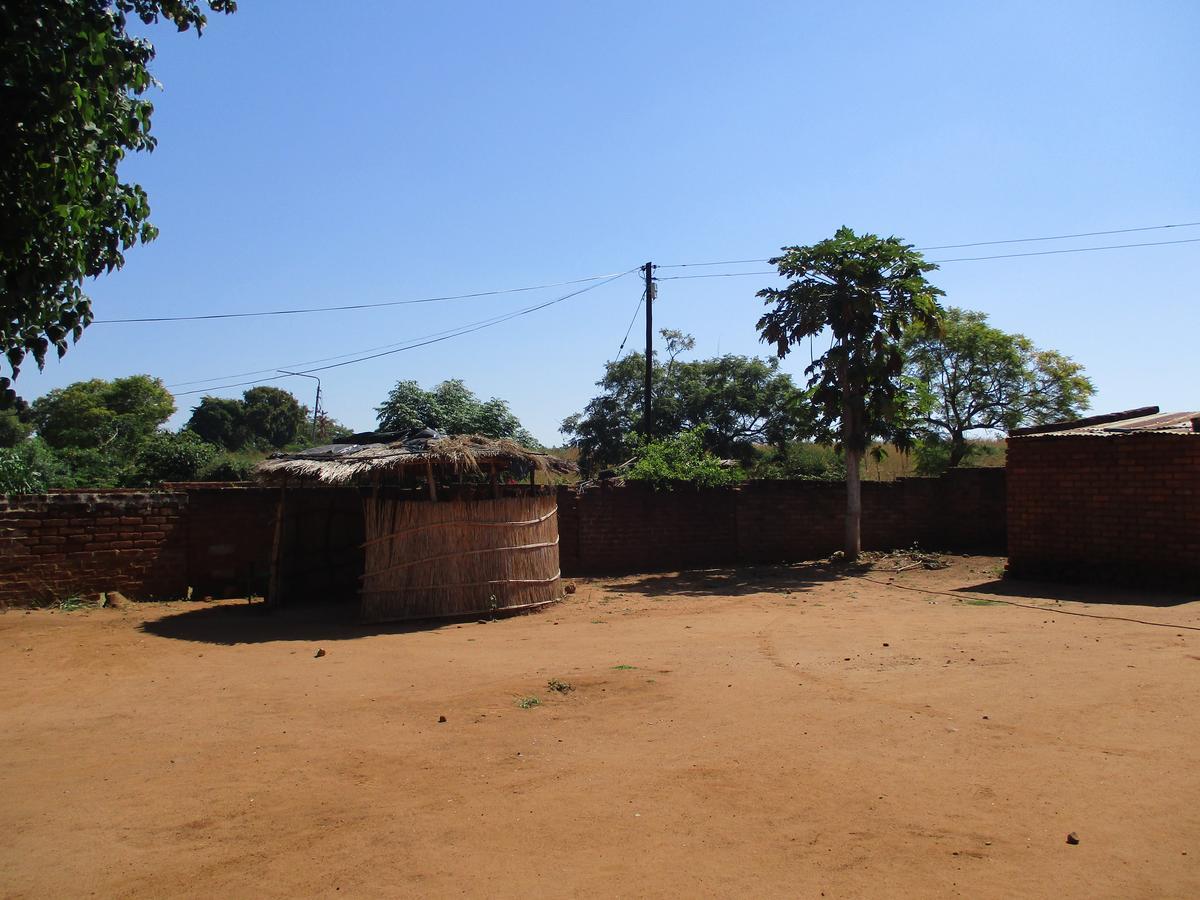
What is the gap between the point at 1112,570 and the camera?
37.2 feet

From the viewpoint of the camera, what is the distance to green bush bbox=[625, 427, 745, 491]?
51.1 feet

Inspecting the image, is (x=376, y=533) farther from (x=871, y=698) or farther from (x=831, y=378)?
(x=831, y=378)

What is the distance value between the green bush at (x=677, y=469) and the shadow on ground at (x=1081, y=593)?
5.05 meters

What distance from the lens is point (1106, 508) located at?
37.6ft

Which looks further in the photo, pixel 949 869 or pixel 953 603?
pixel 953 603

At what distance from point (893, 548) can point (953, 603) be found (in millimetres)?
6190

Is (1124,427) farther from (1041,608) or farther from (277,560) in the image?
(277,560)

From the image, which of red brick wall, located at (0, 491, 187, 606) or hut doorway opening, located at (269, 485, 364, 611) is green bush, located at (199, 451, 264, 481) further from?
red brick wall, located at (0, 491, 187, 606)

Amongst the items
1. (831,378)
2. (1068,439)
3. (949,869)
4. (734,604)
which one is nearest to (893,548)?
(831,378)

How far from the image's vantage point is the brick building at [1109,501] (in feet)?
35.2

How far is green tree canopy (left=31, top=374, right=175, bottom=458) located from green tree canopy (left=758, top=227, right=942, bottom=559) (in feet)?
74.5

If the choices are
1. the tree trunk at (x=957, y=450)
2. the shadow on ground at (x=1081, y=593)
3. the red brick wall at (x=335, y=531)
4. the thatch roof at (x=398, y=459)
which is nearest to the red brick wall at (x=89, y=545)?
the red brick wall at (x=335, y=531)

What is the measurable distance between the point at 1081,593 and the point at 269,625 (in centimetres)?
1049

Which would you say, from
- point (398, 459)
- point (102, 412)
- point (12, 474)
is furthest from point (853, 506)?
point (102, 412)
